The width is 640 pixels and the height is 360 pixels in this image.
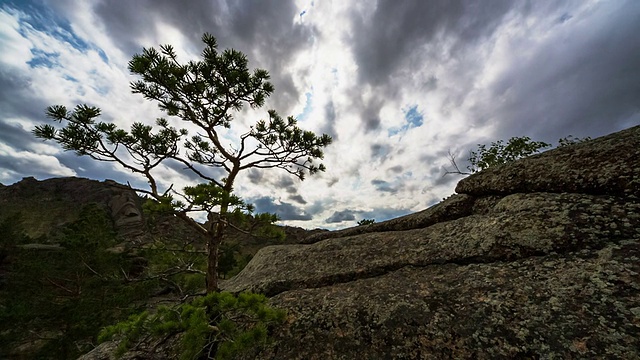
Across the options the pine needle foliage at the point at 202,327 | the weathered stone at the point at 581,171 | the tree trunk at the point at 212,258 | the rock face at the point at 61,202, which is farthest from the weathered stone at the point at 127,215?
the weathered stone at the point at 581,171

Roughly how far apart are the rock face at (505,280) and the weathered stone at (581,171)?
0.08 feet

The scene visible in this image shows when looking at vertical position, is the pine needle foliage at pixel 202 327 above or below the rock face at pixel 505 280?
below

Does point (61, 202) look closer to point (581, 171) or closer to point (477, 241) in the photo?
point (477, 241)

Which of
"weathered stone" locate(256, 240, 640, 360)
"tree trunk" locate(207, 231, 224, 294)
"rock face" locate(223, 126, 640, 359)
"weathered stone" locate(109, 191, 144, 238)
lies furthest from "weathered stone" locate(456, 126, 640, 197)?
"weathered stone" locate(109, 191, 144, 238)

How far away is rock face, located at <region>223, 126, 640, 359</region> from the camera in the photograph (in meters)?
3.80

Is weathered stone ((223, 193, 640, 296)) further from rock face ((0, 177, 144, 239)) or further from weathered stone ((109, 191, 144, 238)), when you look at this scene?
rock face ((0, 177, 144, 239))

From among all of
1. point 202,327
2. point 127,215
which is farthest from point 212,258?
point 127,215

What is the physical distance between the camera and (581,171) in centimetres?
577

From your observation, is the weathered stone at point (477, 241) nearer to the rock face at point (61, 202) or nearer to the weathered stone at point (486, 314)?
the weathered stone at point (486, 314)

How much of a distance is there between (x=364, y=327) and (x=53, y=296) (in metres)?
26.6

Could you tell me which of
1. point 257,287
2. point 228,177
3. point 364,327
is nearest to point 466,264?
point 364,327

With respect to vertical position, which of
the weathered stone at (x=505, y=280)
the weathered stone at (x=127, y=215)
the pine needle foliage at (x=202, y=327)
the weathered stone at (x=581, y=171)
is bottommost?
the pine needle foliage at (x=202, y=327)

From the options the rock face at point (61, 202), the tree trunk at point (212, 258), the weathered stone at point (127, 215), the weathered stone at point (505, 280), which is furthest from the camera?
the rock face at point (61, 202)

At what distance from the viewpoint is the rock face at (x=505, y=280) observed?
3.80m
